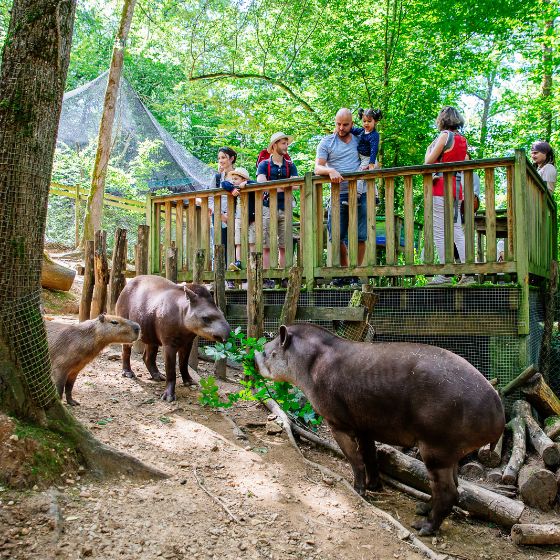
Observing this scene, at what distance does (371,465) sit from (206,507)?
1713 mm

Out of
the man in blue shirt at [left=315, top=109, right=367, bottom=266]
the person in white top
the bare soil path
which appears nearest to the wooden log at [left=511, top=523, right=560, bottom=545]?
the bare soil path

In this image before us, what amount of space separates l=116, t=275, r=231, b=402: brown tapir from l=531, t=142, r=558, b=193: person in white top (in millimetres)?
5772

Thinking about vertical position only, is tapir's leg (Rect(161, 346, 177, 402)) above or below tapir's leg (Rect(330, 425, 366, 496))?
above

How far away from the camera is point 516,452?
19.3ft

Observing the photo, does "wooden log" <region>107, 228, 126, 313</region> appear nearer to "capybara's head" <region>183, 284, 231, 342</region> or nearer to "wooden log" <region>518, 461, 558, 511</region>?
"capybara's head" <region>183, 284, 231, 342</region>

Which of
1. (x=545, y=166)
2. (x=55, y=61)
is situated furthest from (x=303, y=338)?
(x=545, y=166)

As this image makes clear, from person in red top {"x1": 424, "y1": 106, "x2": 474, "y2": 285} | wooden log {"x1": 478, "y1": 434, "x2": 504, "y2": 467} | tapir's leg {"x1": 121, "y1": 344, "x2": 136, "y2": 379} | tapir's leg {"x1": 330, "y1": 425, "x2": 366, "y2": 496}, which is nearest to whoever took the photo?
tapir's leg {"x1": 330, "y1": 425, "x2": 366, "y2": 496}

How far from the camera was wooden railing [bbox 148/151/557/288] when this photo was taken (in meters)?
6.70

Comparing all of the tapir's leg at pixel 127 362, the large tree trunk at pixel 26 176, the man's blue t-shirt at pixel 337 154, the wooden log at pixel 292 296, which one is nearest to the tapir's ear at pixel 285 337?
the wooden log at pixel 292 296

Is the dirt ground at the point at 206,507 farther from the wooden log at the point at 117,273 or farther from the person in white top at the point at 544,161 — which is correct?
the person in white top at the point at 544,161

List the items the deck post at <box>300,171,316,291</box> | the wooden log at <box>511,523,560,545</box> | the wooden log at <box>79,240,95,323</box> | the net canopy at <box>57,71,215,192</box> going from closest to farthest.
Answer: the wooden log at <box>511,523,560,545</box>
the deck post at <box>300,171,316,291</box>
the wooden log at <box>79,240,95,323</box>
the net canopy at <box>57,71,215,192</box>

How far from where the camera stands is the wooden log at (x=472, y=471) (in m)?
5.78

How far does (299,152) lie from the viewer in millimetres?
16562

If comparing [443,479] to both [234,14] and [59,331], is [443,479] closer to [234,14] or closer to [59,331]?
[59,331]
